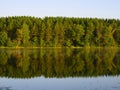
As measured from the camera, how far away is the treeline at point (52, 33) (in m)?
96.6

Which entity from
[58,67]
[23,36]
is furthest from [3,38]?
[58,67]

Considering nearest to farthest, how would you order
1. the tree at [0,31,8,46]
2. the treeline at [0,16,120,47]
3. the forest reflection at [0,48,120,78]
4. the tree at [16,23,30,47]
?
the forest reflection at [0,48,120,78], the tree at [0,31,8,46], the tree at [16,23,30,47], the treeline at [0,16,120,47]

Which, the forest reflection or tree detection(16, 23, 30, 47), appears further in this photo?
tree detection(16, 23, 30, 47)

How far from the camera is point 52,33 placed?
101438mm

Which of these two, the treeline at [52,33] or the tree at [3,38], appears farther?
the treeline at [52,33]

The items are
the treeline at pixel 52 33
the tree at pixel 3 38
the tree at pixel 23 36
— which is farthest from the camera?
the treeline at pixel 52 33

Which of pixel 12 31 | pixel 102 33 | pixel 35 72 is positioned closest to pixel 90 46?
pixel 102 33

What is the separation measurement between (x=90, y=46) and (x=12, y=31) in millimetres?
23621

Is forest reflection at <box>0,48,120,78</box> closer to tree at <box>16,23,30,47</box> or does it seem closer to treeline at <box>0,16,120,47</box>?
tree at <box>16,23,30,47</box>

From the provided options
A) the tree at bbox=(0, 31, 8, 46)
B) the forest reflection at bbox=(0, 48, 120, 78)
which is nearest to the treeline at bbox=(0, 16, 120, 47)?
the tree at bbox=(0, 31, 8, 46)

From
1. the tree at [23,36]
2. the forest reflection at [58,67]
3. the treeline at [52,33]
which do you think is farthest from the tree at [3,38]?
the forest reflection at [58,67]

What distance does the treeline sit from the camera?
96594 mm

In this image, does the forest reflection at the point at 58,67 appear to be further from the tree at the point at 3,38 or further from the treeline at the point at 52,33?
the treeline at the point at 52,33

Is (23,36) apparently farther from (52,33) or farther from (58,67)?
(58,67)
